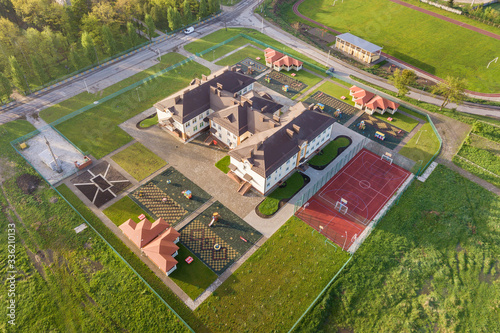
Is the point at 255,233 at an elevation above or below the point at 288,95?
below

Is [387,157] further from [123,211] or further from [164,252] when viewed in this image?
[123,211]

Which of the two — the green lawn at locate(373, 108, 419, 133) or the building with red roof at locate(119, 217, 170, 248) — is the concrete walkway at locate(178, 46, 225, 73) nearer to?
the green lawn at locate(373, 108, 419, 133)

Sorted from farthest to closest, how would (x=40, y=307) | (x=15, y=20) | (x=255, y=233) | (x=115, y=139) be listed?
1. (x=15, y=20)
2. (x=115, y=139)
3. (x=255, y=233)
4. (x=40, y=307)

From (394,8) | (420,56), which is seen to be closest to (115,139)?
(420,56)

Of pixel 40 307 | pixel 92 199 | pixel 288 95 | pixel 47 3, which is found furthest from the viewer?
pixel 47 3

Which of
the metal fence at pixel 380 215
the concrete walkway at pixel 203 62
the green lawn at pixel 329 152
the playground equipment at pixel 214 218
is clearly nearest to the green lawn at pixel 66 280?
the playground equipment at pixel 214 218

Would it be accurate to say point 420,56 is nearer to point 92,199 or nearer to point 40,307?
point 92,199

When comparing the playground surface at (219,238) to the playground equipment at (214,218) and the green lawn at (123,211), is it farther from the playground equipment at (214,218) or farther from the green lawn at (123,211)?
the green lawn at (123,211)
